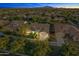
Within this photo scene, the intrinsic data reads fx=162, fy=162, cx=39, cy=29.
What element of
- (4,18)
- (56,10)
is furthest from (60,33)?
(4,18)

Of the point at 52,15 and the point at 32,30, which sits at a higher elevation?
the point at 52,15

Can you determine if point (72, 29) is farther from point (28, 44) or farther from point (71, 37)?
point (28, 44)

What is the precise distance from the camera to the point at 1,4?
1.47 m

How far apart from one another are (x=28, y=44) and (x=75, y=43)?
412mm

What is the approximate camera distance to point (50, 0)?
146cm

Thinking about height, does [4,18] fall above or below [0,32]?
above

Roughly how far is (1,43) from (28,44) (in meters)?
0.25

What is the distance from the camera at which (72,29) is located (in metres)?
1.44

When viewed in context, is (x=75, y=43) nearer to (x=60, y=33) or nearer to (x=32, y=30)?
(x=60, y=33)

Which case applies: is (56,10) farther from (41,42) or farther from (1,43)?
(1,43)

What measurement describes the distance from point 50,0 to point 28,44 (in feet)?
1.44

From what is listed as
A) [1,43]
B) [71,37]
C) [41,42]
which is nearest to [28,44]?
[41,42]

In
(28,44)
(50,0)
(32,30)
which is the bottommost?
(28,44)

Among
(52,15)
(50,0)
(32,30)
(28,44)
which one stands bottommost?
(28,44)
